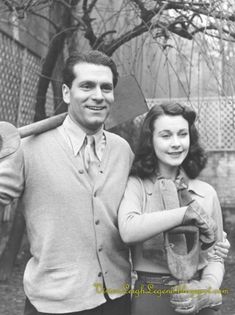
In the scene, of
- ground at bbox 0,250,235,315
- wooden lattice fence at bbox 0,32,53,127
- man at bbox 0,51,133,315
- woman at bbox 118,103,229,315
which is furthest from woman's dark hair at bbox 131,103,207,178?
wooden lattice fence at bbox 0,32,53,127

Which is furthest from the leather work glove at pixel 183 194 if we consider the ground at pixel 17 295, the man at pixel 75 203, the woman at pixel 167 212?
the ground at pixel 17 295

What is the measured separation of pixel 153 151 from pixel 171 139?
0.12 metres

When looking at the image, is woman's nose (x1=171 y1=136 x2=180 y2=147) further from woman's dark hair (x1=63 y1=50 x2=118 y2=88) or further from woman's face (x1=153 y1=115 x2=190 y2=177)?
woman's dark hair (x1=63 y1=50 x2=118 y2=88)

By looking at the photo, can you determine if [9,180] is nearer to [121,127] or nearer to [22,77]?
[121,127]

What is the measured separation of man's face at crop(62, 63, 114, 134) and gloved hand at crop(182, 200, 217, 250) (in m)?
0.52

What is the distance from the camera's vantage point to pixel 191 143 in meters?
2.10

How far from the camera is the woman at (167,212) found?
1.75 m

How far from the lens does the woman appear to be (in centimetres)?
175

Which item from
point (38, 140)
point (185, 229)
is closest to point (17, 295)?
point (38, 140)

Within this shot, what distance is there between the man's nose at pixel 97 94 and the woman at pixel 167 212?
28 centimetres

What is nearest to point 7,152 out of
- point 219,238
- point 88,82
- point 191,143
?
point 88,82

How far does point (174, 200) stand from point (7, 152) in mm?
663

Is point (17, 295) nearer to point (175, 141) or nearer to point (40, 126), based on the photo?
point (40, 126)

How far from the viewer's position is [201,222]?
1.72 meters
